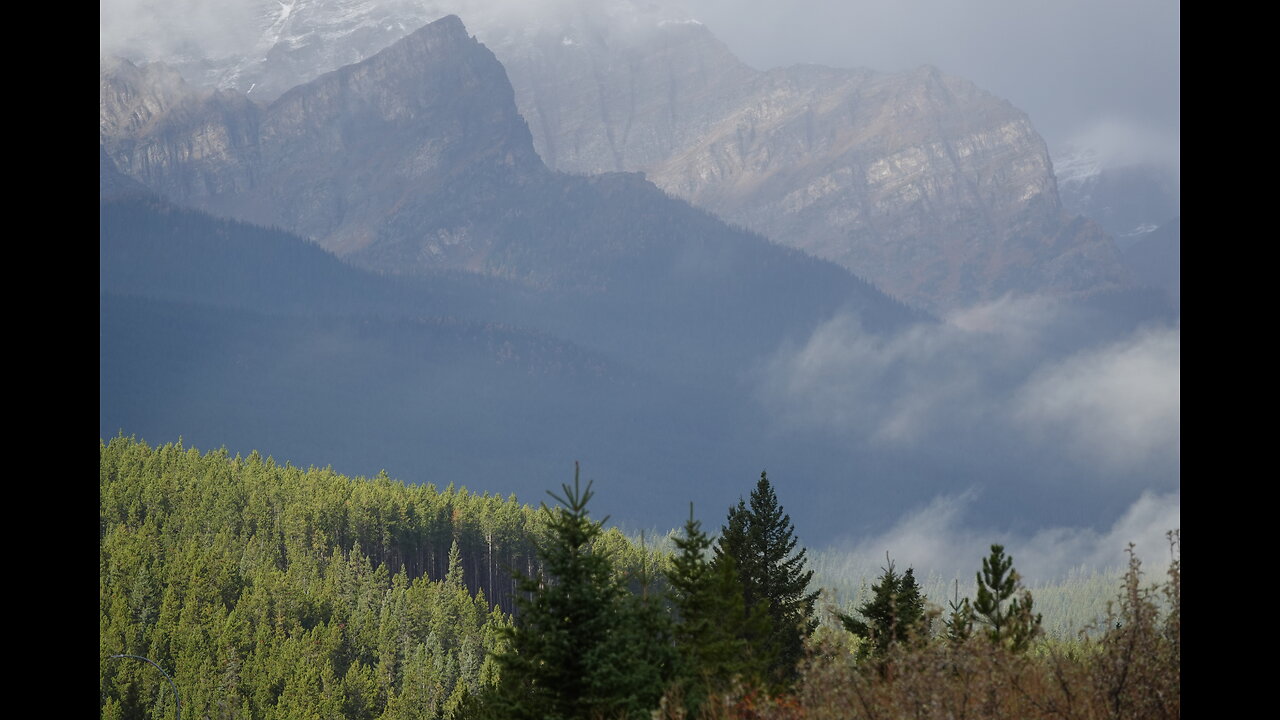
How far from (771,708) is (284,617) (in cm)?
11971

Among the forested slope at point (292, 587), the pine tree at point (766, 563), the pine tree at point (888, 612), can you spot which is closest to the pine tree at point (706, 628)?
the pine tree at point (888, 612)

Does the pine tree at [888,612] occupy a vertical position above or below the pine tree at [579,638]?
above

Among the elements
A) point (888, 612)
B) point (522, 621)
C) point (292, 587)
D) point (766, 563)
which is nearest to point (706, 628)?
point (522, 621)

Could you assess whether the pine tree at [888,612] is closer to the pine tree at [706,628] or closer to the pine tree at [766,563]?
the pine tree at [706,628]

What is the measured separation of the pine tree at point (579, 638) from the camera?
60.0 feet

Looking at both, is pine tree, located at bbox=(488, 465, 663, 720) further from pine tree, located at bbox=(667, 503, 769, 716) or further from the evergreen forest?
pine tree, located at bbox=(667, 503, 769, 716)

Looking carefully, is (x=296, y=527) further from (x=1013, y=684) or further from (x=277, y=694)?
(x=1013, y=684)

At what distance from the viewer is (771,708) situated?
1512 centimetres

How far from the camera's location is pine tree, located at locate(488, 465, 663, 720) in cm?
1828

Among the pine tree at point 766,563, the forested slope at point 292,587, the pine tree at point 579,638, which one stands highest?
the forested slope at point 292,587

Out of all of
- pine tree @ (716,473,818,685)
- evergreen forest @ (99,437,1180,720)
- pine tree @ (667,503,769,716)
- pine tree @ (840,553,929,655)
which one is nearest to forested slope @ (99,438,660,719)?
evergreen forest @ (99,437,1180,720)

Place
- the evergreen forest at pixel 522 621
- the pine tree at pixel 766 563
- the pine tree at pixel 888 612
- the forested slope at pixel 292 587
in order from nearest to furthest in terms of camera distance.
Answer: the evergreen forest at pixel 522 621 < the pine tree at pixel 888 612 < the pine tree at pixel 766 563 < the forested slope at pixel 292 587

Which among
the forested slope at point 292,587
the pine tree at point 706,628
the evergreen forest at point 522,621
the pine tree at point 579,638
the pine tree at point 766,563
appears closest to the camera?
the evergreen forest at point 522,621
